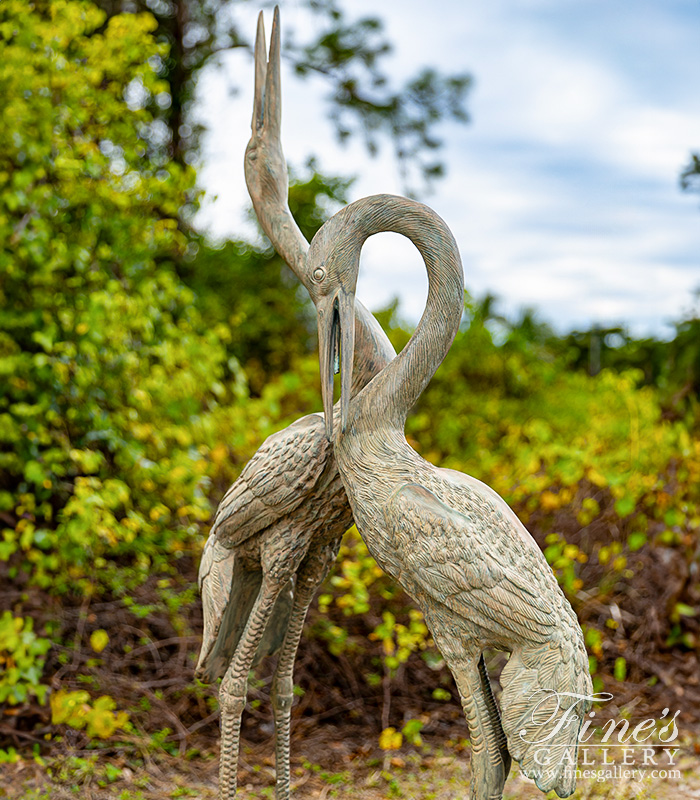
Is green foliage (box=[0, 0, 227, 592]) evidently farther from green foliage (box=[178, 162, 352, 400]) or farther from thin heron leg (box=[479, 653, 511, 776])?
green foliage (box=[178, 162, 352, 400])

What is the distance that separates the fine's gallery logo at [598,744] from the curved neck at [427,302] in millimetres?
777

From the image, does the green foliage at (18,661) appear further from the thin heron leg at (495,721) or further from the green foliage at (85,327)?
the thin heron leg at (495,721)

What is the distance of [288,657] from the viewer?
99.2 inches

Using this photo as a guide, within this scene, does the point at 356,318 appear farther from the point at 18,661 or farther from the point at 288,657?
the point at 18,661

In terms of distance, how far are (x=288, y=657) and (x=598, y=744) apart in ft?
4.77

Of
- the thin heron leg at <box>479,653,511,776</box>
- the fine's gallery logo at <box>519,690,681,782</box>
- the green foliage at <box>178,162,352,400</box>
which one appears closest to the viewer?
the fine's gallery logo at <box>519,690,681,782</box>

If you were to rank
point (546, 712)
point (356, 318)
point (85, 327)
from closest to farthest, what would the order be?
point (546, 712), point (356, 318), point (85, 327)

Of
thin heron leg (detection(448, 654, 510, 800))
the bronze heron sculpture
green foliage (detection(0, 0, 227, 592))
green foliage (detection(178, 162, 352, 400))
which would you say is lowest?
thin heron leg (detection(448, 654, 510, 800))

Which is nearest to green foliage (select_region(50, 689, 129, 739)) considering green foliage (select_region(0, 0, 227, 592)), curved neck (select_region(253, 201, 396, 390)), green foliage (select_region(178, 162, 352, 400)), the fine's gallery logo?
green foliage (select_region(0, 0, 227, 592))

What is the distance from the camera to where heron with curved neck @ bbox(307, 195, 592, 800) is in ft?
6.01

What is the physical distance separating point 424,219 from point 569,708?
1.23 metres

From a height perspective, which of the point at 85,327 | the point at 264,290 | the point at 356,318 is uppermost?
the point at 264,290

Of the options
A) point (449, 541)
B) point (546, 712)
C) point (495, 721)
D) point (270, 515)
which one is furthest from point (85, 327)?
point (546, 712)

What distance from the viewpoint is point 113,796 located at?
299 cm
